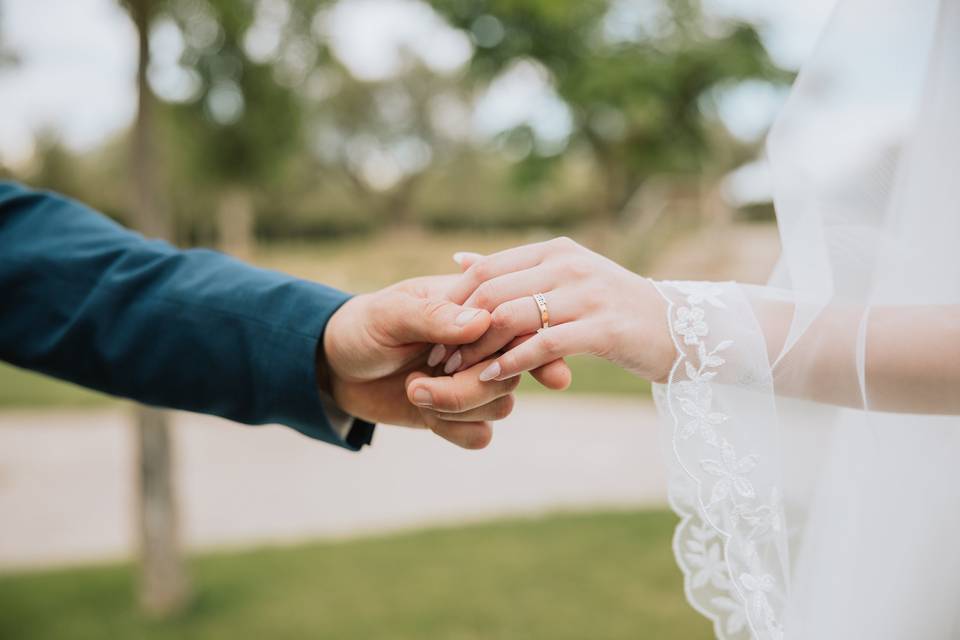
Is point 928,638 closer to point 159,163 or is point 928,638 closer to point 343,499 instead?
point 159,163

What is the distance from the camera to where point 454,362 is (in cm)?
142

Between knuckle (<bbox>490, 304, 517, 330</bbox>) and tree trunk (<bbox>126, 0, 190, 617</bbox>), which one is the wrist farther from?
tree trunk (<bbox>126, 0, 190, 617</bbox>)

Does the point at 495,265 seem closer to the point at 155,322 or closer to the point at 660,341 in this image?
the point at 660,341

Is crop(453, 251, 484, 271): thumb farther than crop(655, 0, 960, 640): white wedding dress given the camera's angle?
Yes

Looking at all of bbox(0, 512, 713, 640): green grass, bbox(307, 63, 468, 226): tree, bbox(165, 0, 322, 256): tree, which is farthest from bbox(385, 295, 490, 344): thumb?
bbox(307, 63, 468, 226): tree

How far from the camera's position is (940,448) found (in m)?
1.15

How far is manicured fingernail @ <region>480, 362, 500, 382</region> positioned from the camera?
4.23 ft

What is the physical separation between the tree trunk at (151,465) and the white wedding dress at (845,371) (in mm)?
2932

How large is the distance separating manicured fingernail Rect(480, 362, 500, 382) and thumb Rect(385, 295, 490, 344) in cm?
7

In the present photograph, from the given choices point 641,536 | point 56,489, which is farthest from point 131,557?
point 641,536

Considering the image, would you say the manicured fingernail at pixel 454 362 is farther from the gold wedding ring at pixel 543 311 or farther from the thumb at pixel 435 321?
the gold wedding ring at pixel 543 311

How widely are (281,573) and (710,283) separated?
384 centimetres

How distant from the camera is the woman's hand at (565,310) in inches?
46.9

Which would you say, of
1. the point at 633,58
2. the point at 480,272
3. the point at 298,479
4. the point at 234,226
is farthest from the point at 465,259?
the point at 234,226
